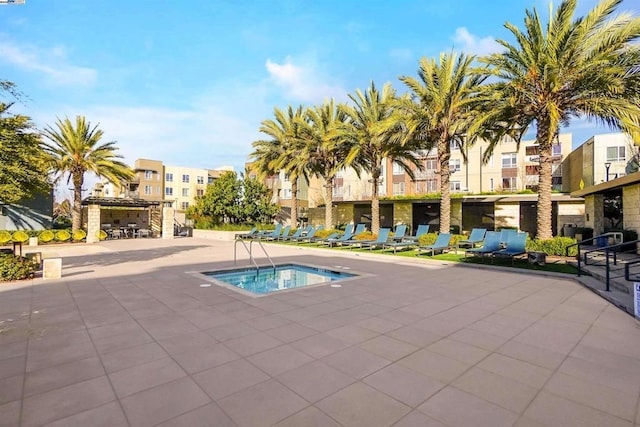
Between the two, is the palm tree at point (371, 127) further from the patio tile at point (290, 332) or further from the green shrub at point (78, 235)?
the green shrub at point (78, 235)

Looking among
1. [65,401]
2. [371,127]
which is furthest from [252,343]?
[371,127]

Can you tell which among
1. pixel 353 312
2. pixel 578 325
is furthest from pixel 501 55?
pixel 353 312

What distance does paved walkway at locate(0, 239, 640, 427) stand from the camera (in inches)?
123

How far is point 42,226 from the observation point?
25844 millimetres

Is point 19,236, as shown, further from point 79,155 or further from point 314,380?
point 314,380

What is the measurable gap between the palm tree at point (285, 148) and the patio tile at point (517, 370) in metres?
20.2

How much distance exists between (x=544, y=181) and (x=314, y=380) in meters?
13.8

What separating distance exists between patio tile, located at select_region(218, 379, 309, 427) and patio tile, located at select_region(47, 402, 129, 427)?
86 centimetres

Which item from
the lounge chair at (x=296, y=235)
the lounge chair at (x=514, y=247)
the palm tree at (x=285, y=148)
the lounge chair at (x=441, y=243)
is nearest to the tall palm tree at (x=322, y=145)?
the palm tree at (x=285, y=148)

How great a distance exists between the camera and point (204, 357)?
431 centimetres

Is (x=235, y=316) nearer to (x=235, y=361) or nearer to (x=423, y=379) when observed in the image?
(x=235, y=361)

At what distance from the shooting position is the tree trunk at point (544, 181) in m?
13.5

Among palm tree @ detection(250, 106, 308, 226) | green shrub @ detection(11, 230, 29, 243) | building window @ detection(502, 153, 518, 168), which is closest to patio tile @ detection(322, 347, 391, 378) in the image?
palm tree @ detection(250, 106, 308, 226)

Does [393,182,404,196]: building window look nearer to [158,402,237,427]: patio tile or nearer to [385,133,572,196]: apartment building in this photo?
[385,133,572,196]: apartment building
